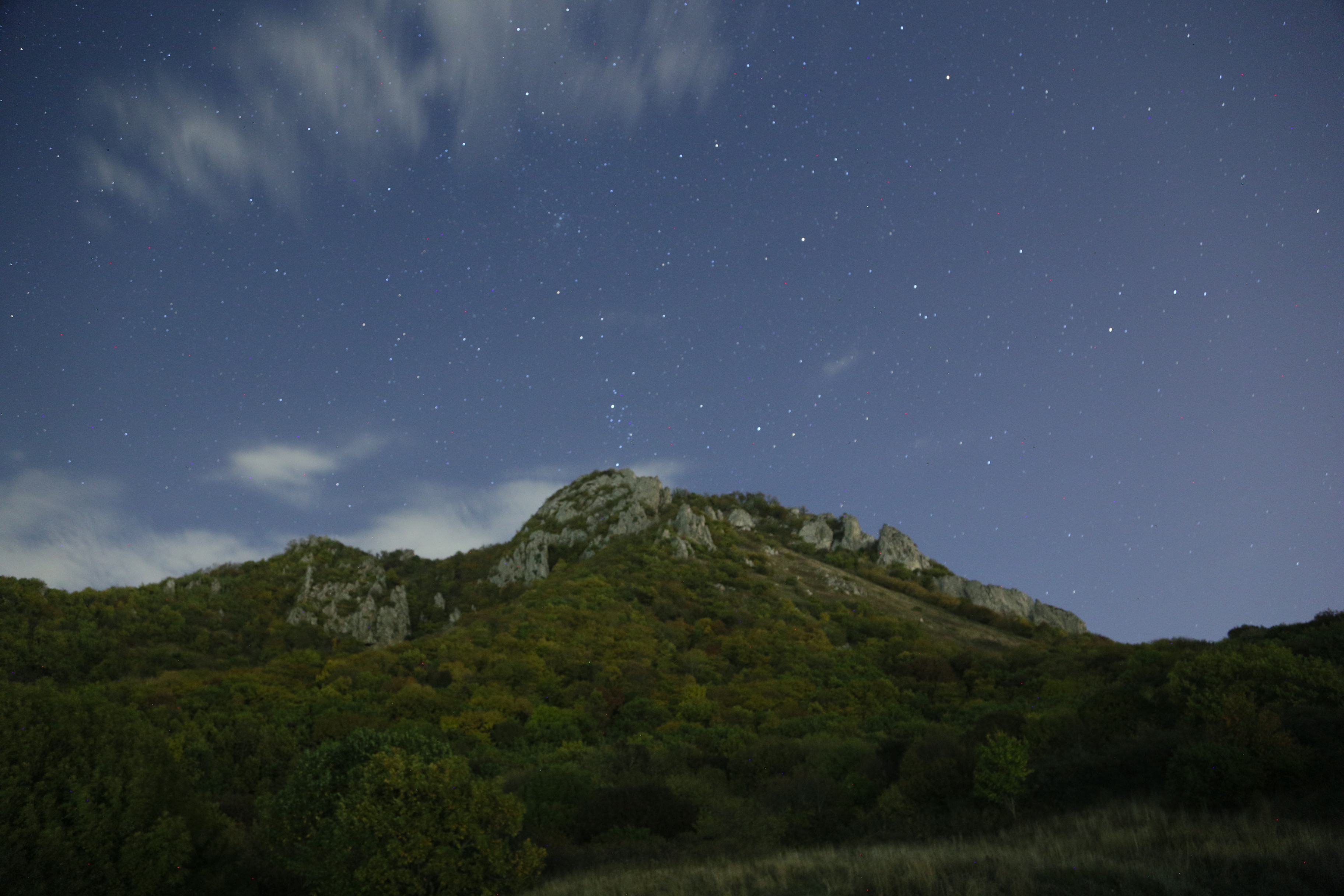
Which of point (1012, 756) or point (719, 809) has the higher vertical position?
point (1012, 756)

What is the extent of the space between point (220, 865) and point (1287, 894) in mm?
26939

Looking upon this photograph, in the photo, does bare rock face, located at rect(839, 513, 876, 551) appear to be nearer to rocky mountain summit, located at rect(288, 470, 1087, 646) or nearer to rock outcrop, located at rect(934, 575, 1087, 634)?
rocky mountain summit, located at rect(288, 470, 1087, 646)

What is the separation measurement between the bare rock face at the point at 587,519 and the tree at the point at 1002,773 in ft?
253

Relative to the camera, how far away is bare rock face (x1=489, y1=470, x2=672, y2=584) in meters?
102

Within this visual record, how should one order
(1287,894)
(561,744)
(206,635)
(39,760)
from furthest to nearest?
(206,635), (561,744), (39,760), (1287,894)


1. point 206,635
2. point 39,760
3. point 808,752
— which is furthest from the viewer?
point 206,635

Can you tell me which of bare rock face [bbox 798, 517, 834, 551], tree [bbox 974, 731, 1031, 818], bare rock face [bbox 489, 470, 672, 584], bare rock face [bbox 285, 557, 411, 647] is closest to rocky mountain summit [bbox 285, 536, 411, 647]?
bare rock face [bbox 285, 557, 411, 647]

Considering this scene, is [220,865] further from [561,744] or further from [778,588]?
[778,588]

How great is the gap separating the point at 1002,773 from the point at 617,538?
3204 inches

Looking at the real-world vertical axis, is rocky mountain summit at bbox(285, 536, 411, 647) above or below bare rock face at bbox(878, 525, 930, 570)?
below

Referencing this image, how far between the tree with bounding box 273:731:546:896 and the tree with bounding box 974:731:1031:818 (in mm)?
17761

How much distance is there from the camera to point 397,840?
16.3m

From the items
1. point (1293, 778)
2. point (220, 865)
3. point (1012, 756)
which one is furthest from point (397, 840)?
point (1293, 778)

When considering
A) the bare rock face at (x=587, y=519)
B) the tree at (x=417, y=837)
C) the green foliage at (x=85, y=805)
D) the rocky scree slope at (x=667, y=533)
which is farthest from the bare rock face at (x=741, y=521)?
the green foliage at (x=85, y=805)
